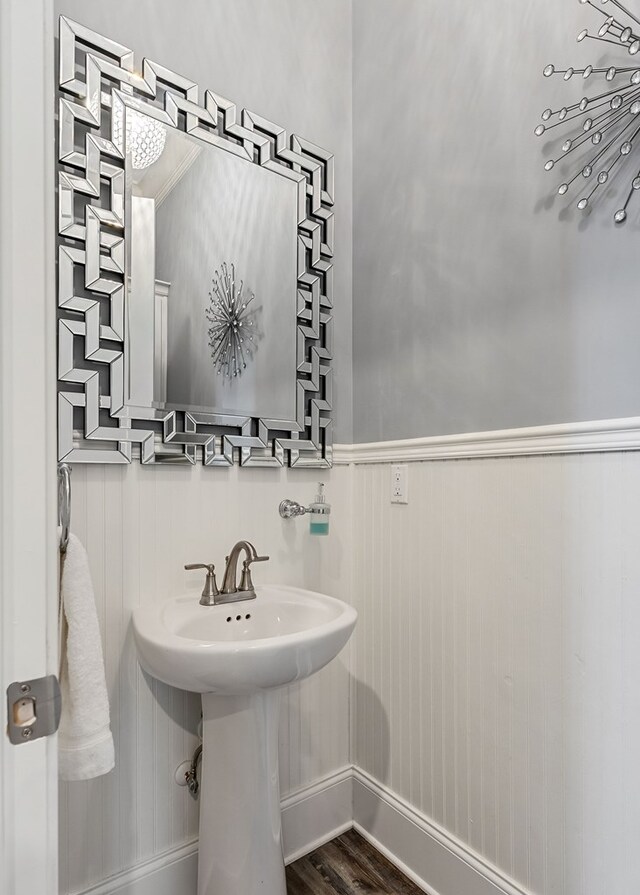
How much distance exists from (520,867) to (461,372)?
46.1 inches

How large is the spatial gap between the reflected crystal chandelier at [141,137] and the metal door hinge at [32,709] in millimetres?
1199

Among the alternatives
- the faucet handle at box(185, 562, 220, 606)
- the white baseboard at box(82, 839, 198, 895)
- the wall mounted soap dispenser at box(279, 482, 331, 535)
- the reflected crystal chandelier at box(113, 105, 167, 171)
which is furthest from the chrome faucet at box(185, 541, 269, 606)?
the reflected crystal chandelier at box(113, 105, 167, 171)

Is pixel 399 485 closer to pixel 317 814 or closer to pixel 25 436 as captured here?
pixel 317 814

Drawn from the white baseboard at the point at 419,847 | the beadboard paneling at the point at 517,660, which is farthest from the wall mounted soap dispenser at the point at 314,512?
the white baseboard at the point at 419,847

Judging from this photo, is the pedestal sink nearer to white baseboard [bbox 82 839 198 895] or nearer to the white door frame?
white baseboard [bbox 82 839 198 895]

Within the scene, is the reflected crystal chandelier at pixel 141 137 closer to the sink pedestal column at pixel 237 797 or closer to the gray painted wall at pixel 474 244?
the gray painted wall at pixel 474 244

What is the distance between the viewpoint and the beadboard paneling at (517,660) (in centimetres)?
109

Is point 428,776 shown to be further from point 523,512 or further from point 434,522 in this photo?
point 523,512

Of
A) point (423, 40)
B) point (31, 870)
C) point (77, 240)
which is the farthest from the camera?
point (423, 40)

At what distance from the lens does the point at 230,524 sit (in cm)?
149

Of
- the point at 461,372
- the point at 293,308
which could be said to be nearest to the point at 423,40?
the point at 293,308

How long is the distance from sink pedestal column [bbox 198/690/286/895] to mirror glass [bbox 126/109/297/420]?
29.3 inches

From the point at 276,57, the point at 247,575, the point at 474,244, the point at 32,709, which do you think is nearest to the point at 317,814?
the point at 247,575

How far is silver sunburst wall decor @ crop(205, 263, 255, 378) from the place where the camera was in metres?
1.46
